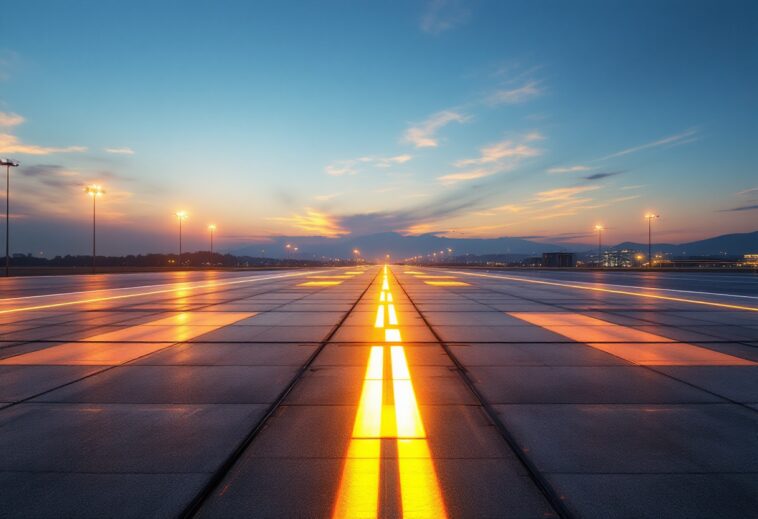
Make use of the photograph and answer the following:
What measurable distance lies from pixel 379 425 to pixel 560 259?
9703 cm

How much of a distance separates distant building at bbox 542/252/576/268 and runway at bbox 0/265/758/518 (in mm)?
87239

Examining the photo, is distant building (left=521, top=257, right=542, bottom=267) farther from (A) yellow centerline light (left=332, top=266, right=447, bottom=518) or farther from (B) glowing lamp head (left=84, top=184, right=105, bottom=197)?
(A) yellow centerline light (left=332, top=266, right=447, bottom=518)

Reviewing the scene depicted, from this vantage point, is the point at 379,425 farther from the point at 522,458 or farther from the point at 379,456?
the point at 522,458

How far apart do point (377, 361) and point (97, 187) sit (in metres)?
54.1

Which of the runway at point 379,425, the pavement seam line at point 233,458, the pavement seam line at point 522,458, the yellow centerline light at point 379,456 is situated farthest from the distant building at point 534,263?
the pavement seam line at point 233,458

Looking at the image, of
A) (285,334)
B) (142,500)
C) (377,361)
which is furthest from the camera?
(285,334)

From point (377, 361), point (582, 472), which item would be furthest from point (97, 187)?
point (582, 472)

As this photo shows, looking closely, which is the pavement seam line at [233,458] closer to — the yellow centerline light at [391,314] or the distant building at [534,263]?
the yellow centerline light at [391,314]

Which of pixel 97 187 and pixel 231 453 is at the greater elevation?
pixel 97 187

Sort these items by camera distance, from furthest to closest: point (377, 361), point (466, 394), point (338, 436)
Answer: point (377, 361) → point (466, 394) → point (338, 436)

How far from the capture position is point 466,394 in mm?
5754

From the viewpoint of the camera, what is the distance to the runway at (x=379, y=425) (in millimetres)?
3326

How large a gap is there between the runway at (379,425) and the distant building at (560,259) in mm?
87239

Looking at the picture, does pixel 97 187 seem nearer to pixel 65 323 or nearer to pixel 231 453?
pixel 65 323
